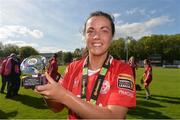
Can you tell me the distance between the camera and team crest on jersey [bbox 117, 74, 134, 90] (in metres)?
2.77

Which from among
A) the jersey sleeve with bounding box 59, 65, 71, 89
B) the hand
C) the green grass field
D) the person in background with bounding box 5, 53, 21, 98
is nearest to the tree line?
the person in background with bounding box 5, 53, 21, 98

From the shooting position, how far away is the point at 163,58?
13662 centimetres

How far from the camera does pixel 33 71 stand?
2895 mm

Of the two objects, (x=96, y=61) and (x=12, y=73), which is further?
(x=12, y=73)

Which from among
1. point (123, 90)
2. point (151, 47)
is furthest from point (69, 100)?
point (151, 47)

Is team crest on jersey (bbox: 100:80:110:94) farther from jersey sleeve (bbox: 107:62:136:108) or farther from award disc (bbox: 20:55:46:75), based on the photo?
award disc (bbox: 20:55:46:75)

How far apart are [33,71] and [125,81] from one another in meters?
0.81

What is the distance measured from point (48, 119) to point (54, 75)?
317 inches

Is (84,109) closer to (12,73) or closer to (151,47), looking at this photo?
(12,73)

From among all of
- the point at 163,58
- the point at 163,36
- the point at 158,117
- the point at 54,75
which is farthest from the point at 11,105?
the point at 163,36

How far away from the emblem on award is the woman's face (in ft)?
1.57

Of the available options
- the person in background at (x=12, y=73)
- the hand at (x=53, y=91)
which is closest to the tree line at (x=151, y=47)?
the person in background at (x=12, y=73)

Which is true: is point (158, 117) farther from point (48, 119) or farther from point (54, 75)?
point (54, 75)

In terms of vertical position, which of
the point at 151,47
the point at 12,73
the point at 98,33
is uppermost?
the point at 151,47
